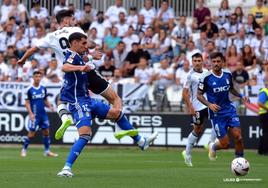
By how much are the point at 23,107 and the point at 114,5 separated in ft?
22.8

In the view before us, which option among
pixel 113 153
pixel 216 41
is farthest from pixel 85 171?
pixel 216 41

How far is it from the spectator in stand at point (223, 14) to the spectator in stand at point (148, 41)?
97.0 inches

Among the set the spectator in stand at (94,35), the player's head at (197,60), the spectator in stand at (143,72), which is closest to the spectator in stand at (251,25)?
the spectator in stand at (143,72)

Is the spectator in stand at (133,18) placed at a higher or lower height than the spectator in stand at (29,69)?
higher

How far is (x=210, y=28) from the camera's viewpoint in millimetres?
32031

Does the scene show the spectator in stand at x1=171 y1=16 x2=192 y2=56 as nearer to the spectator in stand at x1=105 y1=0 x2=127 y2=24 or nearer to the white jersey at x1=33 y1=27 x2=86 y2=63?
the spectator in stand at x1=105 y1=0 x2=127 y2=24

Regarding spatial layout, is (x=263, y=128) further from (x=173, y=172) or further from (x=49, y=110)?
(x=173, y=172)

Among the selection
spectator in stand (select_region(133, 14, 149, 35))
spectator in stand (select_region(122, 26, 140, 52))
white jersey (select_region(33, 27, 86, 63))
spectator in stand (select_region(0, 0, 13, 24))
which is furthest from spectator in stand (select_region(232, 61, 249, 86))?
white jersey (select_region(33, 27, 86, 63))

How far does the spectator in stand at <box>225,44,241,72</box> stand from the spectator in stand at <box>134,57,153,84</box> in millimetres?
2605

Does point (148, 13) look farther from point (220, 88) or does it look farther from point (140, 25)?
point (220, 88)

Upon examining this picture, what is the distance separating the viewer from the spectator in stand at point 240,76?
28641 millimetres

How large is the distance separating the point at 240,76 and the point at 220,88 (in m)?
10.1

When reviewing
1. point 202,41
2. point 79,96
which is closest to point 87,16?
point 202,41

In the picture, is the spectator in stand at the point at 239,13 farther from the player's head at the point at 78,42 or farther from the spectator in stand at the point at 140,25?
the player's head at the point at 78,42
